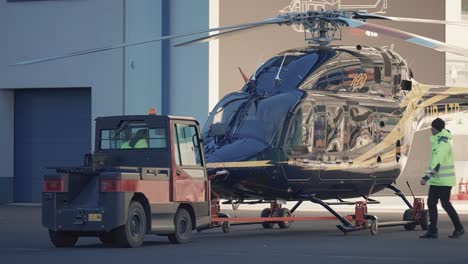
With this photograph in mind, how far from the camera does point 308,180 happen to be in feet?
63.0

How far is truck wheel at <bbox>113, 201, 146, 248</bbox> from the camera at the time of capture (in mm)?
15758

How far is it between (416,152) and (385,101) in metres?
12.5

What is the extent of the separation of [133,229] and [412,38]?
5217 millimetres

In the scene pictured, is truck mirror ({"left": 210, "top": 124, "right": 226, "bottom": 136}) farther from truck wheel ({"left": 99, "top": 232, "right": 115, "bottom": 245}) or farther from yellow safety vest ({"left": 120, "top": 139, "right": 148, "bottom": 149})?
truck wheel ({"left": 99, "top": 232, "right": 115, "bottom": 245})

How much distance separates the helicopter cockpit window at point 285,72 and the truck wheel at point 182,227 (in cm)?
333

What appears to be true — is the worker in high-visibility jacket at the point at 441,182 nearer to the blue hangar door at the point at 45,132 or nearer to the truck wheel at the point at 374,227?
the truck wheel at the point at 374,227

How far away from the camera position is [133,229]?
16.0 metres

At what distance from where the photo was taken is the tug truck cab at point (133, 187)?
620 inches

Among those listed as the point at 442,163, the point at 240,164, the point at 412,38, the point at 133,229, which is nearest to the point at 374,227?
the point at 442,163

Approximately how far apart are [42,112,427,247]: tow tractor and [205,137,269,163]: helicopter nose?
313 millimetres

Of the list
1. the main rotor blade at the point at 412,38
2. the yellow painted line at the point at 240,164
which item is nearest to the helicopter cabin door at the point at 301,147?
the yellow painted line at the point at 240,164

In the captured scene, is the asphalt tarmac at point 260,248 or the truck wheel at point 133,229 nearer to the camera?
the asphalt tarmac at point 260,248

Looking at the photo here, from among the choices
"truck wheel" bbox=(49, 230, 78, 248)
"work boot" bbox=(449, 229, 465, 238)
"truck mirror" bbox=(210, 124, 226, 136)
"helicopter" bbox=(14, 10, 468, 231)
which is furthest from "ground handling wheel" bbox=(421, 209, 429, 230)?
"truck wheel" bbox=(49, 230, 78, 248)

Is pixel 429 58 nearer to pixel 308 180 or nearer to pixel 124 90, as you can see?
pixel 124 90
